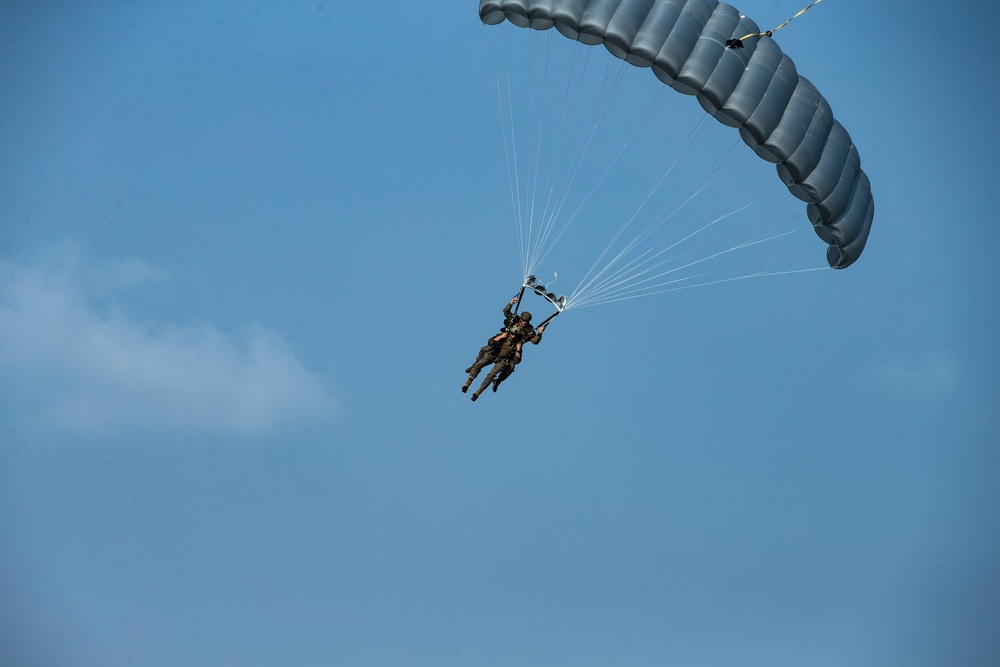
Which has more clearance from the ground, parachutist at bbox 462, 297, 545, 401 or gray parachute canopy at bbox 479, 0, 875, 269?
gray parachute canopy at bbox 479, 0, 875, 269

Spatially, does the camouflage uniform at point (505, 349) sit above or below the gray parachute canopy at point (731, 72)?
below

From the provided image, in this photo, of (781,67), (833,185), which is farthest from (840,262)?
(781,67)

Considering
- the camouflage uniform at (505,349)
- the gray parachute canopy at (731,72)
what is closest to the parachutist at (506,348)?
the camouflage uniform at (505,349)

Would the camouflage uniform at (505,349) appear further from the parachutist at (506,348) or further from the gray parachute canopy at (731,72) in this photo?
the gray parachute canopy at (731,72)

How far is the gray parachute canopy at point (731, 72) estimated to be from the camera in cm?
2380

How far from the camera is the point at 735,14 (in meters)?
24.8

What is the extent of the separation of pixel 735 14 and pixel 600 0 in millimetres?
2502

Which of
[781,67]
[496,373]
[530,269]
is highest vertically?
[781,67]

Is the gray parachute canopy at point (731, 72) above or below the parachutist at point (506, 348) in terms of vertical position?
above

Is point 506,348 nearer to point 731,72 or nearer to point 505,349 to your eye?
point 505,349

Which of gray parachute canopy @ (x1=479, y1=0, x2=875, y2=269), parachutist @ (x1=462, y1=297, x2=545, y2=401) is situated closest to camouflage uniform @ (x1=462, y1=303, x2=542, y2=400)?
parachutist @ (x1=462, y1=297, x2=545, y2=401)

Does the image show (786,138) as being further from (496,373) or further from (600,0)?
(496,373)

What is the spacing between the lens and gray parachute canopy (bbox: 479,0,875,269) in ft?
78.1

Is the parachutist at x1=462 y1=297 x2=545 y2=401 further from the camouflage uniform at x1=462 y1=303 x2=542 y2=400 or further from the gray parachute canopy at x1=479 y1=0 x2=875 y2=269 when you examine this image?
the gray parachute canopy at x1=479 y1=0 x2=875 y2=269
